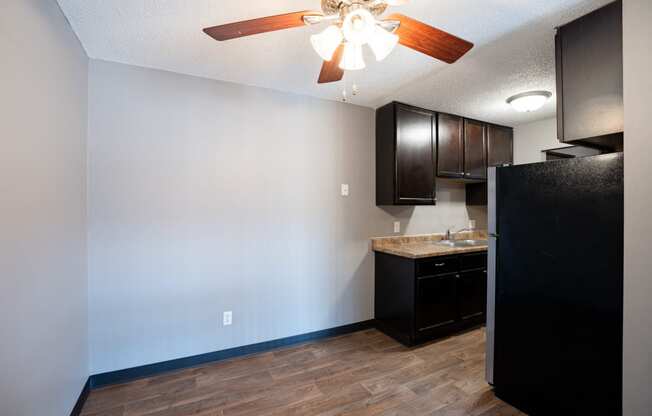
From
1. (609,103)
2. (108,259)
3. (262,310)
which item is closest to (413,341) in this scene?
(262,310)

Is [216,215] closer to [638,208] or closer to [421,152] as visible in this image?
[421,152]

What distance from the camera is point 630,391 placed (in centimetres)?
121

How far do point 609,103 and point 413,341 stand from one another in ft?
7.20

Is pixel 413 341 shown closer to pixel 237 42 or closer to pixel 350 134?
pixel 350 134

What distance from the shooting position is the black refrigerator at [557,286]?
133 centimetres

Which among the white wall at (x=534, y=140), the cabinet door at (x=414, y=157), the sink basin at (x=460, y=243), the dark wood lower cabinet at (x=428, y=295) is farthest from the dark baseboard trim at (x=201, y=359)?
the white wall at (x=534, y=140)

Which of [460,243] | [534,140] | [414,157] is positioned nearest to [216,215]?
[414,157]

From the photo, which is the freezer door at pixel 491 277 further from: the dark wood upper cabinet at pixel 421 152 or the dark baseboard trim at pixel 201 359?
the dark baseboard trim at pixel 201 359

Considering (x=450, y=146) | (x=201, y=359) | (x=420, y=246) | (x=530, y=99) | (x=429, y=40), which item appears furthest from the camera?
(x=450, y=146)

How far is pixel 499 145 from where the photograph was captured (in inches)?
136

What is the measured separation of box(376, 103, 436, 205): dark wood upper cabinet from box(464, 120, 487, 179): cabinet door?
541mm

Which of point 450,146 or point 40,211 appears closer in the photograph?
point 40,211

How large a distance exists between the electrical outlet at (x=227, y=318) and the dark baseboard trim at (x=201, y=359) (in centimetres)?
23

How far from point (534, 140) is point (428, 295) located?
251 cm
